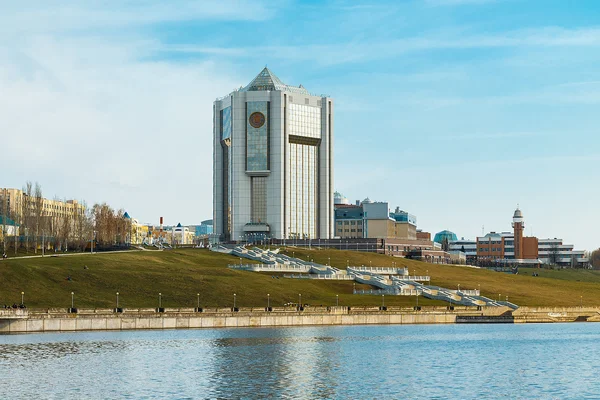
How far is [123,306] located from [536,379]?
9278 cm

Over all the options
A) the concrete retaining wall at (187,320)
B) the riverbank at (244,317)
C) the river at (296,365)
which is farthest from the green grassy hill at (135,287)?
the river at (296,365)

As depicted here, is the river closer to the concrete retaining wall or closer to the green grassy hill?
the concrete retaining wall

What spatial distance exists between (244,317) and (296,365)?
191 ft

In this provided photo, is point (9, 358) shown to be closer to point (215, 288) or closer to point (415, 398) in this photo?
point (415, 398)

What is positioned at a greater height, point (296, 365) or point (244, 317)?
point (244, 317)

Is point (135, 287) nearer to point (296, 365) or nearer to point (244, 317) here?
point (244, 317)

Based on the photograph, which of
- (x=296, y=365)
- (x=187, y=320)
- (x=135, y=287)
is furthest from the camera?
(x=135, y=287)

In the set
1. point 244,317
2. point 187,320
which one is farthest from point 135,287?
point 244,317

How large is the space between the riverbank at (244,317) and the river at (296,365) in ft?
14.2

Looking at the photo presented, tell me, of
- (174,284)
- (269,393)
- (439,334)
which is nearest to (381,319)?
(439,334)

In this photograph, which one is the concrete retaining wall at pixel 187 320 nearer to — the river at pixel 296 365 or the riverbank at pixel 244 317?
the riverbank at pixel 244 317

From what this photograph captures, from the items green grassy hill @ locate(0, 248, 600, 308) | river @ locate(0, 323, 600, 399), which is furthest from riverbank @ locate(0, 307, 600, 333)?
green grassy hill @ locate(0, 248, 600, 308)

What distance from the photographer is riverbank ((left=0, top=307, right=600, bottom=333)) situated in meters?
134

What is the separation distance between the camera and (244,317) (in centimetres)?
15025
